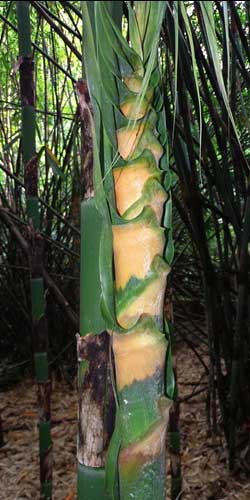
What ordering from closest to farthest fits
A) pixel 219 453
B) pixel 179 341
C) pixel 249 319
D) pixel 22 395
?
pixel 249 319
pixel 219 453
pixel 22 395
pixel 179 341

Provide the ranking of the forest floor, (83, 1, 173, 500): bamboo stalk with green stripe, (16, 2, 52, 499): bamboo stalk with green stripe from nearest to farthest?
(83, 1, 173, 500): bamboo stalk with green stripe
(16, 2, 52, 499): bamboo stalk with green stripe
the forest floor

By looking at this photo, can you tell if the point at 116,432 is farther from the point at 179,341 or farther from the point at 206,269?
the point at 179,341

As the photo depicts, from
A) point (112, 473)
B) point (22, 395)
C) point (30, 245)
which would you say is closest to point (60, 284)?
point (22, 395)

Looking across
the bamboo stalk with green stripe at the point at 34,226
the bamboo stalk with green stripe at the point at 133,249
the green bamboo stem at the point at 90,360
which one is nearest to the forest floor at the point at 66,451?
the bamboo stalk with green stripe at the point at 34,226

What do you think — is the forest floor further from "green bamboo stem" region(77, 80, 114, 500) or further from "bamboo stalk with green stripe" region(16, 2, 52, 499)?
"green bamboo stem" region(77, 80, 114, 500)

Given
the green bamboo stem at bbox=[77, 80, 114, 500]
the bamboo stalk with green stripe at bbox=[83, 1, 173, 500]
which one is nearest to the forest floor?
the green bamboo stem at bbox=[77, 80, 114, 500]

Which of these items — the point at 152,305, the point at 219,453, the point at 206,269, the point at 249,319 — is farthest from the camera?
the point at 219,453
